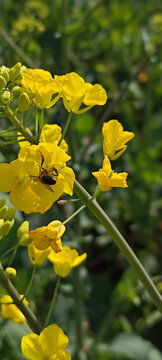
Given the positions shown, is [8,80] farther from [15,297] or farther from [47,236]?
[15,297]

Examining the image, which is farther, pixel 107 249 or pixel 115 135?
pixel 107 249

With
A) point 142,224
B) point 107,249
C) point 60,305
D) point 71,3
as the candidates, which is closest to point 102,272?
point 107,249

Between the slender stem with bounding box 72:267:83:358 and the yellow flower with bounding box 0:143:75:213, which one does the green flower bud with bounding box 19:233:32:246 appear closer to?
the yellow flower with bounding box 0:143:75:213

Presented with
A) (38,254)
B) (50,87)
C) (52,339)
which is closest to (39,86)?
(50,87)

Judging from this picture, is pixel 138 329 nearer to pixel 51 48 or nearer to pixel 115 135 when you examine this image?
pixel 51 48

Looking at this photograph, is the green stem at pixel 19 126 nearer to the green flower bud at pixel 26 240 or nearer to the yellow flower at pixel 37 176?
the yellow flower at pixel 37 176

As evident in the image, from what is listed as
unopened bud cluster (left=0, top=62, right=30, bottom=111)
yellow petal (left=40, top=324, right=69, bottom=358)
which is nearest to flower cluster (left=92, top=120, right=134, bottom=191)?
unopened bud cluster (left=0, top=62, right=30, bottom=111)

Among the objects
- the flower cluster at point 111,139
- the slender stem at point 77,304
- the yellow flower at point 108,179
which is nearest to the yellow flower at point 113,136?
the flower cluster at point 111,139
